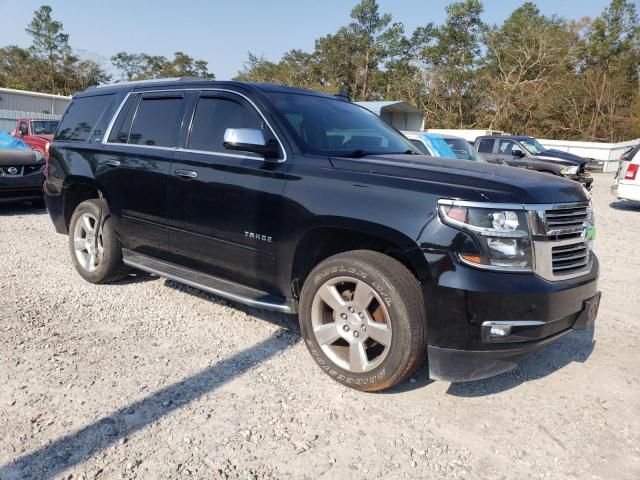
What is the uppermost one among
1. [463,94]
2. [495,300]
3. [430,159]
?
[463,94]

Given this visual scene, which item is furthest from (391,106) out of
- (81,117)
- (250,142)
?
(250,142)

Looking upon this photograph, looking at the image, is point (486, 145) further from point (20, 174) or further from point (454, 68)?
point (454, 68)

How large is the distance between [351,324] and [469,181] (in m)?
1.12

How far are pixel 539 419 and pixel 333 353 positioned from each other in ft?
4.22

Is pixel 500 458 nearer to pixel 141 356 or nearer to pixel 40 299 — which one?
pixel 141 356

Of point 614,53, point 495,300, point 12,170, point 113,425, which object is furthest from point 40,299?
point 614,53

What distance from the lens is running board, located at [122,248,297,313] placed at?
11.9ft

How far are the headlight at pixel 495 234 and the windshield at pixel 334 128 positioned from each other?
1097 mm

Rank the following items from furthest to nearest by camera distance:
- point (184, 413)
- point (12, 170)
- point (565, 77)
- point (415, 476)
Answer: point (565, 77) < point (12, 170) < point (184, 413) < point (415, 476)

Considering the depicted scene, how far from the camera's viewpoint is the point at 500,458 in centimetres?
267

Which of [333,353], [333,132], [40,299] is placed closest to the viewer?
[333,353]

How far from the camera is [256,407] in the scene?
3.04m

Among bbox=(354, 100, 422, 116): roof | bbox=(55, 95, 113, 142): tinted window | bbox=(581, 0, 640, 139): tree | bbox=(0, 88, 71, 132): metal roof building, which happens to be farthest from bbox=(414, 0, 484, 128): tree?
bbox=(55, 95, 113, 142): tinted window

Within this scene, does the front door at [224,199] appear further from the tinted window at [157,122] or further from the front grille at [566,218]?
the front grille at [566,218]
